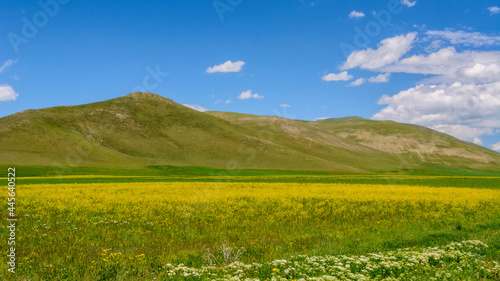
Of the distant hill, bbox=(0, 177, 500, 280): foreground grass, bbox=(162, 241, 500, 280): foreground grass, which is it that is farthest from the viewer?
the distant hill

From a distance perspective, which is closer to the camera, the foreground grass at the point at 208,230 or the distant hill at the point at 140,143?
the foreground grass at the point at 208,230

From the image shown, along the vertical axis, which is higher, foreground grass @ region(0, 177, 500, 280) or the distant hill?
the distant hill

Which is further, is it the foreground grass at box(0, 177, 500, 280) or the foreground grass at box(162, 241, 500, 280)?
the foreground grass at box(0, 177, 500, 280)

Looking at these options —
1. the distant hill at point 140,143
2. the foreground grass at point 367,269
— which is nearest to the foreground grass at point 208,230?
the foreground grass at point 367,269

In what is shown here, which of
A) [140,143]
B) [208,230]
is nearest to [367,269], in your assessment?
[208,230]

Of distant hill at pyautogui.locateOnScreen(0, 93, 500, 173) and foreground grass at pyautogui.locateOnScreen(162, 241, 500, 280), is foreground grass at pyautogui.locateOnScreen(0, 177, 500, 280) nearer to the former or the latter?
foreground grass at pyautogui.locateOnScreen(162, 241, 500, 280)

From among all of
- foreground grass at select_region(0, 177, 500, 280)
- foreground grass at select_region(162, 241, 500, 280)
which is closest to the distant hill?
foreground grass at select_region(0, 177, 500, 280)

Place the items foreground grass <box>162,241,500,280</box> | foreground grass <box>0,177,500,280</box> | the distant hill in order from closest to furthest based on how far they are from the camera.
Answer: foreground grass <box>162,241,500,280</box> < foreground grass <box>0,177,500,280</box> < the distant hill

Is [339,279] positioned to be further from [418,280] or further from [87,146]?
[87,146]

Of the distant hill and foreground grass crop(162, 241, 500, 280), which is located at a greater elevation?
the distant hill

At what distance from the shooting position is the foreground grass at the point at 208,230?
39.2ft

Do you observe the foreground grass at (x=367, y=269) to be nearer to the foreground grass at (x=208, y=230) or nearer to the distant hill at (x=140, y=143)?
the foreground grass at (x=208, y=230)

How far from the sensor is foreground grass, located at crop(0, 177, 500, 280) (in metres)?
12.0

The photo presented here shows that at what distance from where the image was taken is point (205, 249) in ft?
44.2
